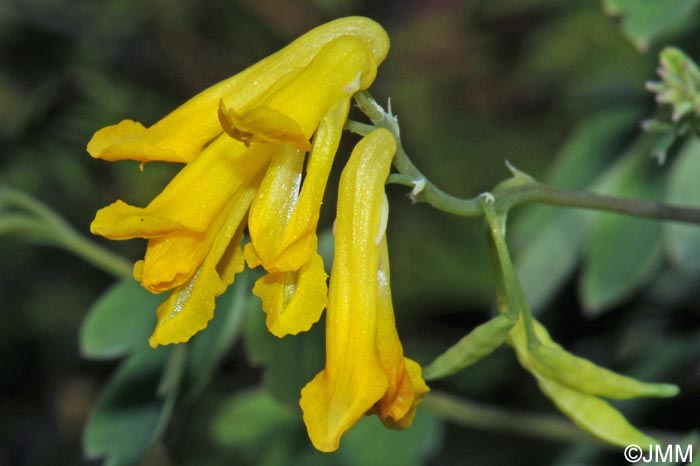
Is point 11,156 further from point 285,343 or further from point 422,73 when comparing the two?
point 422,73

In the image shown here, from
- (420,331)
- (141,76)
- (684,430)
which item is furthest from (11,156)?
(684,430)

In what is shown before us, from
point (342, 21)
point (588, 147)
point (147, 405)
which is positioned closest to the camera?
point (342, 21)

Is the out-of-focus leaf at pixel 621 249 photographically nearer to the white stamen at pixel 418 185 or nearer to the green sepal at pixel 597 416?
the green sepal at pixel 597 416

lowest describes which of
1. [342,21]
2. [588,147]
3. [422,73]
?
[422,73]

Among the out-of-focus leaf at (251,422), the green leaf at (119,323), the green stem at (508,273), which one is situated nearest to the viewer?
the green stem at (508,273)

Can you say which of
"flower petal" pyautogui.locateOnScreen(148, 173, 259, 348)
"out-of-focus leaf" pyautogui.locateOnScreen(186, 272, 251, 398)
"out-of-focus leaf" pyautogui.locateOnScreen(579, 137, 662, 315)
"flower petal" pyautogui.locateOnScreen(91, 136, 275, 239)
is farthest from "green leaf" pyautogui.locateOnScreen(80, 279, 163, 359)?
"out-of-focus leaf" pyautogui.locateOnScreen(579, 137, 662, 315)

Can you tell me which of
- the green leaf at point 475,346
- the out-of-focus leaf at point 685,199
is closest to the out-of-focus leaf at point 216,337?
the green leaf at point 475,346
